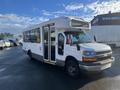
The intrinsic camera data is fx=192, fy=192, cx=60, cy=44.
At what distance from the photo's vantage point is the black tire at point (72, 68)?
8.95 m

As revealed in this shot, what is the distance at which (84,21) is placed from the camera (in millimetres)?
10203

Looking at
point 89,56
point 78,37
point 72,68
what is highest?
point 78,37

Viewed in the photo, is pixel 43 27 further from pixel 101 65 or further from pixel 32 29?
pixel 101 65

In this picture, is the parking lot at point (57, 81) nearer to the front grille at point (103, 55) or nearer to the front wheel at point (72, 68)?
the front wheel at point (72, 68)

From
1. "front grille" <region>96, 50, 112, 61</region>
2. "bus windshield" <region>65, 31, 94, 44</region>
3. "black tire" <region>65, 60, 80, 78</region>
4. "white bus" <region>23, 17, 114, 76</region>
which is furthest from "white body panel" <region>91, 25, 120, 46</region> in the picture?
"front grille" <region>96, 50, 112, 61</region>

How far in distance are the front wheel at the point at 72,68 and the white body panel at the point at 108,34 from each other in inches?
937

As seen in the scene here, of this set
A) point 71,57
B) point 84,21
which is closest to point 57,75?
point 71,57

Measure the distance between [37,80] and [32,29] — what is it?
6.73m

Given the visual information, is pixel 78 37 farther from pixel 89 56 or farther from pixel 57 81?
pixel 57 81

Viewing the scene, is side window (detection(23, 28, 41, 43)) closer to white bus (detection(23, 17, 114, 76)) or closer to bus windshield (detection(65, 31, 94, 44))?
white bus (detection(23, 17, 114, 76))

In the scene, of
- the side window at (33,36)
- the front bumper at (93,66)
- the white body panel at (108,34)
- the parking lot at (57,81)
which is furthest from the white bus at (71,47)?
the white body panel at (108,34)

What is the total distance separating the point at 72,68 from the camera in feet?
30.2

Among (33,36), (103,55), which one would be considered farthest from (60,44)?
(33,36)

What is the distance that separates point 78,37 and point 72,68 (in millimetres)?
1589
